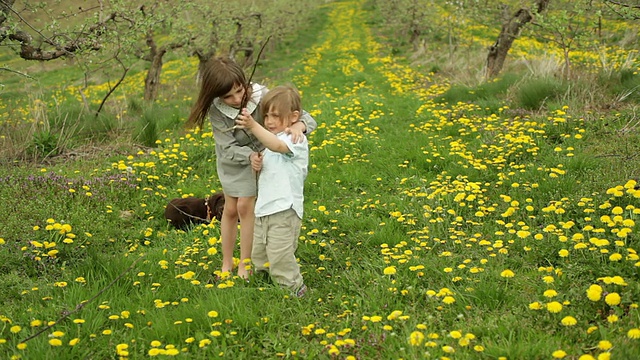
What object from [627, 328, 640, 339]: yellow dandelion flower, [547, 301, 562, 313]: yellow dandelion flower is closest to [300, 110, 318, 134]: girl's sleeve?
[547, 301, 562, 313]: yellow dandelion flower

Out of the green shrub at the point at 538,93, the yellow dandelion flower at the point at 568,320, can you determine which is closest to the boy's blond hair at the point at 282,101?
the yellow dandelion flower at the point at 568,320

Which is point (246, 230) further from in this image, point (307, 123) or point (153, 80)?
point (153, 80)

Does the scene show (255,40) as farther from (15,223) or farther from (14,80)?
(15,223)

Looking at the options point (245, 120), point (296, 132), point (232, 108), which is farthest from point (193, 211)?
point (245, 120)

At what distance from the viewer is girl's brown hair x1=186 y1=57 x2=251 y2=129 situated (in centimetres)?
357

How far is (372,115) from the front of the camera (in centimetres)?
916

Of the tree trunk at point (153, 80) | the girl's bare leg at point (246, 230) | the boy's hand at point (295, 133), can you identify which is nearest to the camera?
the boy's hand at point (295, 133)

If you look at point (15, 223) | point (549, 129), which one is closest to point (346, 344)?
point (15, 223)

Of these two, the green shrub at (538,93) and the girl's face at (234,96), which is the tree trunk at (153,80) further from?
the girl's face at (234,96)

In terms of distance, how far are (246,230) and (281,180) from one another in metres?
0.70

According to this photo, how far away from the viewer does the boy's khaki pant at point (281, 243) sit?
360 centimetres

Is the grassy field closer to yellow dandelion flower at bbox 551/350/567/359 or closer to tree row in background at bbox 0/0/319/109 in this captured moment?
yellow dandelion flower at bbox 551/350/567/359

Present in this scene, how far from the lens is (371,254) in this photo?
4.29 metres

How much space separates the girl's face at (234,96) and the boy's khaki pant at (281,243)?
2.79 feet
